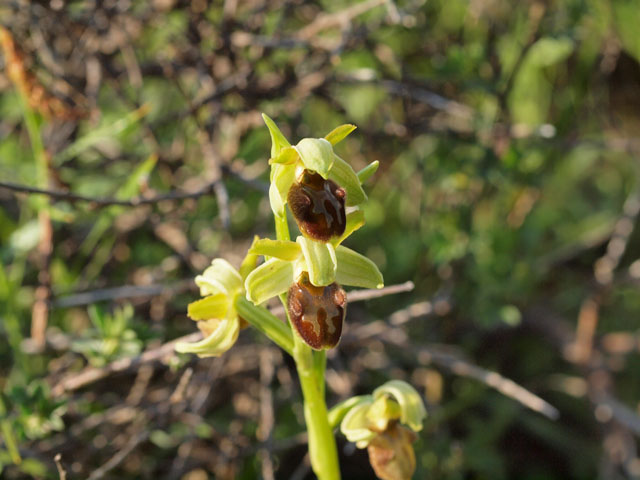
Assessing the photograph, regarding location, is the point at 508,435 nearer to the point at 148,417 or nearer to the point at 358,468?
the point at 358,468

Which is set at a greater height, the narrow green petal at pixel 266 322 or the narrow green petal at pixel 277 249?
the narrow green petal at pixel 277 249

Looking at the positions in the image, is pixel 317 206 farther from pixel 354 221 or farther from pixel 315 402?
pixel 315 402

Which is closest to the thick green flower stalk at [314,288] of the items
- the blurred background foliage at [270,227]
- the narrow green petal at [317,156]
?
the narrow green petal at [317,156]

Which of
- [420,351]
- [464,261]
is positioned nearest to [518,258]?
[464,261]

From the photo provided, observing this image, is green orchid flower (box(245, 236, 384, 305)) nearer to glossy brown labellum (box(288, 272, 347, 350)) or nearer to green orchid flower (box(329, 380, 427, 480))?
glossy brown labellum (box(288, 272, 347, 350))

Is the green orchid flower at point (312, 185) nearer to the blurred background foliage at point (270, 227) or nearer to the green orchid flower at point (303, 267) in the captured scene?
the green orchid flower at point (303, 267)

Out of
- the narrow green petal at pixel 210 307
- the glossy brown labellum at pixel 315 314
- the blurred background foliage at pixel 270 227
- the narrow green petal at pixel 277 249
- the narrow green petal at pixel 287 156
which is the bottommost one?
the blurred background foliage at pixel 270 227

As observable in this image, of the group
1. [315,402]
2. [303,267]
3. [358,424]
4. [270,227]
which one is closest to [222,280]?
[303,267]
